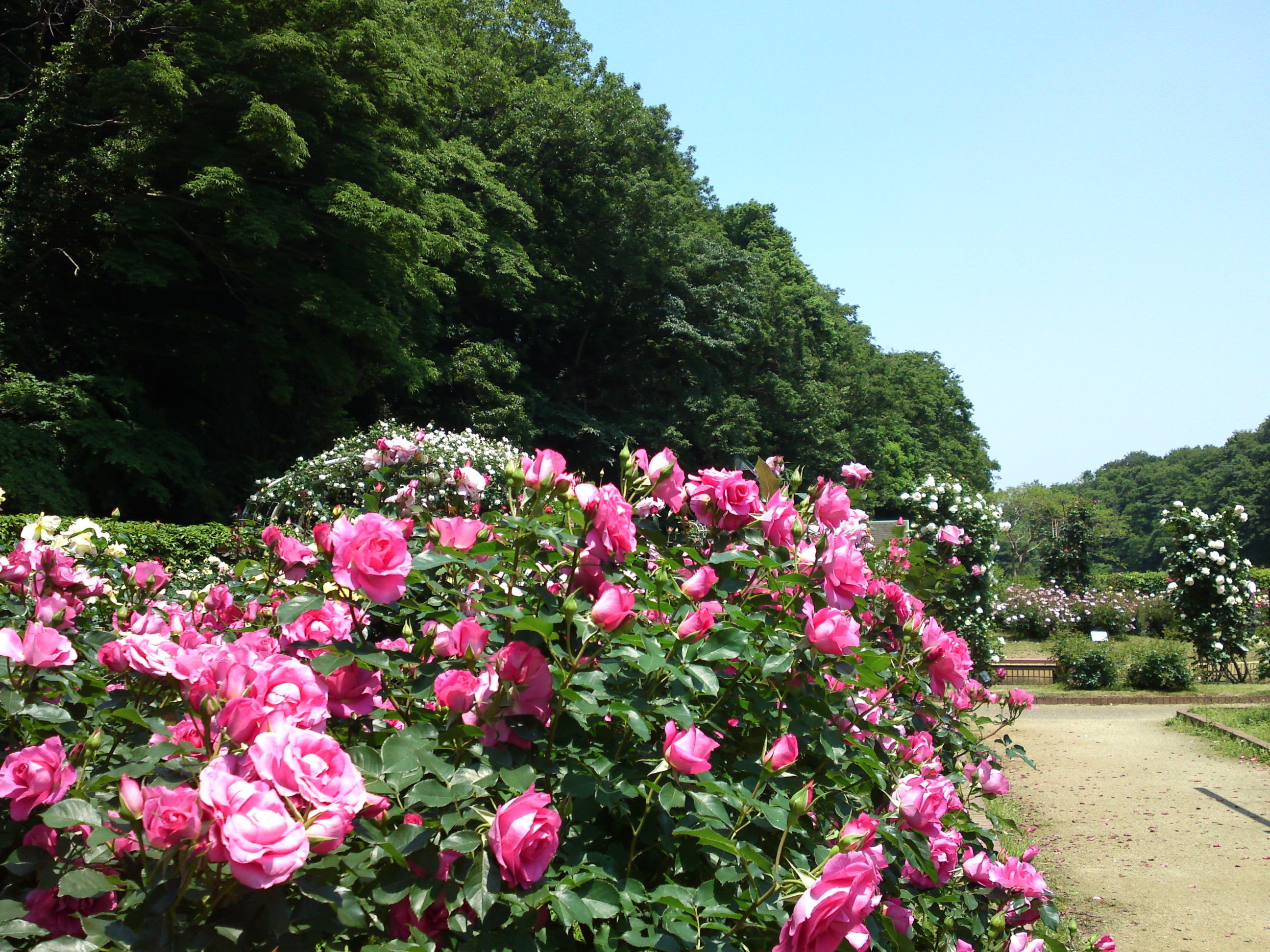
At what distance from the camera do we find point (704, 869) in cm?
136

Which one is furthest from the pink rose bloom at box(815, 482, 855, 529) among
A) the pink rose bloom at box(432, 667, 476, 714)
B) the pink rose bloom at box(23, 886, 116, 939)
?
the pink rose bloom at box(23, 886, 116, 939)

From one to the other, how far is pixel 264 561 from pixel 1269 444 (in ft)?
284

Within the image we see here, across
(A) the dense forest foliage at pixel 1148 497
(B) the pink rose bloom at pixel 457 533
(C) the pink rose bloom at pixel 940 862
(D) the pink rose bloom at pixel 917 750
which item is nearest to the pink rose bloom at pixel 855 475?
(D) the pink rose bloom at pixel 917 750

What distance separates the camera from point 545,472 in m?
1.43

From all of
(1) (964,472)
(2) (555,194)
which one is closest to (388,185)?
(2) (555,194)

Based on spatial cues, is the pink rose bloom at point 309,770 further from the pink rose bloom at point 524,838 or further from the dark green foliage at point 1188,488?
the dark green foliage at point 1188,488

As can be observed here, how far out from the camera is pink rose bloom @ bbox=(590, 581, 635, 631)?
120 centimetres

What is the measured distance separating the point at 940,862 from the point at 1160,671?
12.3 meters

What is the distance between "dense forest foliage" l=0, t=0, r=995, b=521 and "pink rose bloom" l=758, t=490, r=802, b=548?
1208 centimetres

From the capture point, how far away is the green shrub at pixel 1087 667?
39.3ft

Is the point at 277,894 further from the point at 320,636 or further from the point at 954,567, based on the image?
the point at 954,567

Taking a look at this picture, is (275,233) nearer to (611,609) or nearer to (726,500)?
(726,500)

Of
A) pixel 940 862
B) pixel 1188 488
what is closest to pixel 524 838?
pixel 940 862

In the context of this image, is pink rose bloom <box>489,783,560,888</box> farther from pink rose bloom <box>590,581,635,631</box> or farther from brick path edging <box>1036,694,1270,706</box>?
brick path edging <box>1036,694,1270,706</box>
